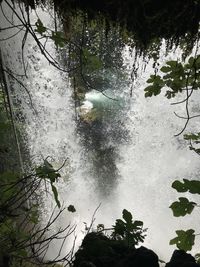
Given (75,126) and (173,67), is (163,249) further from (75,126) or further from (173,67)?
(173,67)

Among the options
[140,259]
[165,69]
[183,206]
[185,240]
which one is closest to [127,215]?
[140,259]

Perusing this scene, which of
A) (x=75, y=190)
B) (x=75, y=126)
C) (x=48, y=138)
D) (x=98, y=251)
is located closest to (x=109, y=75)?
(x=75, y=126)

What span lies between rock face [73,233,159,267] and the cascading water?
10524 millimetres

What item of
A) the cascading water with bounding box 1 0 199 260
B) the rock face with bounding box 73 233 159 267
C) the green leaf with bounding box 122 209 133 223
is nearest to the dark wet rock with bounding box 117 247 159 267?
the rock face with bounding box 73 233 159 267

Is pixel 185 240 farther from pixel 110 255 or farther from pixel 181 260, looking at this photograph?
pixel 110 255

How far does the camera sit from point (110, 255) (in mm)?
3072

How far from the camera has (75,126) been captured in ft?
52.7

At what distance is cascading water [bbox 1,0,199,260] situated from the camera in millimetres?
14961

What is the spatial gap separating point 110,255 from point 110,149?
13471 mm

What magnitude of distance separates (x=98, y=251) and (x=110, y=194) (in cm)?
1304

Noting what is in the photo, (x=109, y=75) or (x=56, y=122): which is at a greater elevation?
(x=109, y=75)

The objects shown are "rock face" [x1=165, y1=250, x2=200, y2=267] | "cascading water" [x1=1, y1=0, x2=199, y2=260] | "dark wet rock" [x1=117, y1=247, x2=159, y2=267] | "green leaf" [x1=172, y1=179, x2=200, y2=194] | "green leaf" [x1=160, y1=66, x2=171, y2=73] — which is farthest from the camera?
"cascading water" [x1=1, y1=0, x2=199, y2=260]

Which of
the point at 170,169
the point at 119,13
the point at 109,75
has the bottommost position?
the point at 119,13

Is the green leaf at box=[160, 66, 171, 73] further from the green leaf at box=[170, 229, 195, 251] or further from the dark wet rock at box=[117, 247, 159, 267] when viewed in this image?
the dark wet rock at box=[117, 247, 159, 267]
